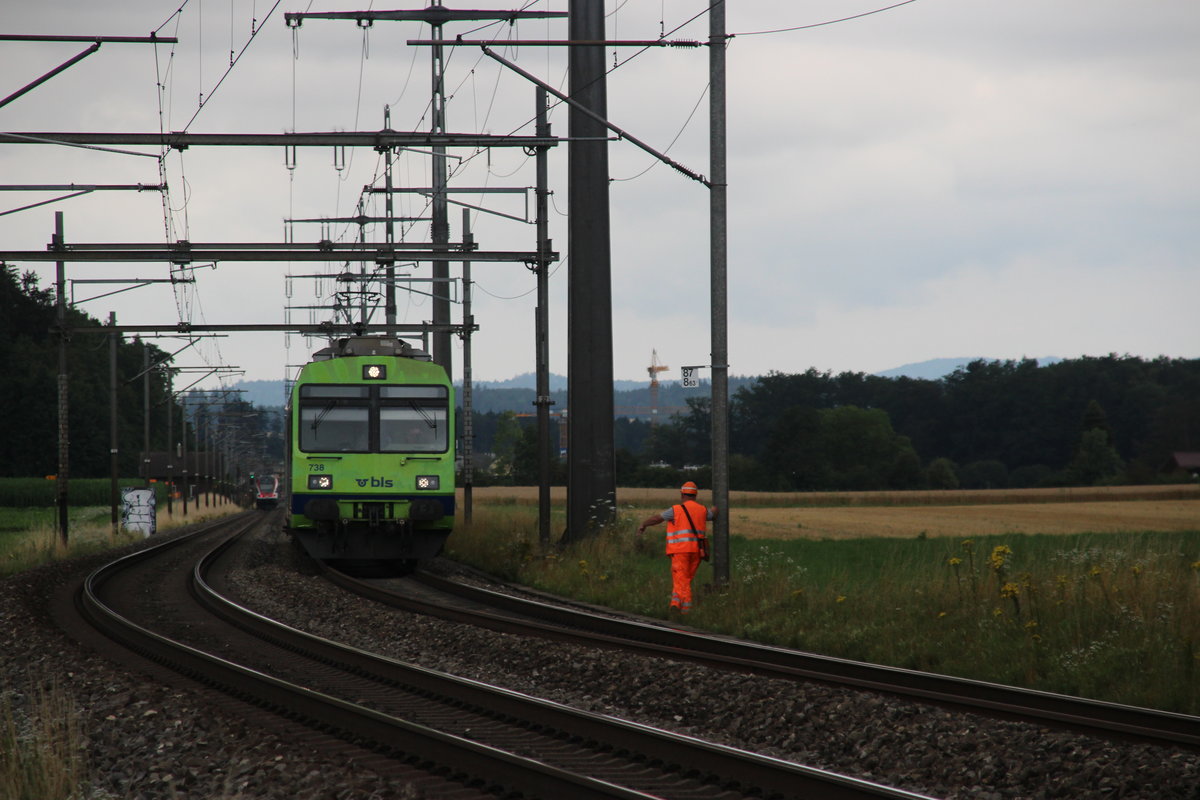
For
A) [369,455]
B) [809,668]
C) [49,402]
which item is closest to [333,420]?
[369,455]

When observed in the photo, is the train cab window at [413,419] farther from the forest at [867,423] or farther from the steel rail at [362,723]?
the forest at [867,423]

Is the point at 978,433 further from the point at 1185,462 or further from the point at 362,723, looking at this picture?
the point at 362,723

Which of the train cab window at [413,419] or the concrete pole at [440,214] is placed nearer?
the train cab window at [413,419]

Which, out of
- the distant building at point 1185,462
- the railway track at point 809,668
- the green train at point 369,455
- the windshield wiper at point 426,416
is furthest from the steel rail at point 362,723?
the distant building at point 1185,462

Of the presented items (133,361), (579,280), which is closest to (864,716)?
(579,280)

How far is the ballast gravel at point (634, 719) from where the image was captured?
7625 millimetres

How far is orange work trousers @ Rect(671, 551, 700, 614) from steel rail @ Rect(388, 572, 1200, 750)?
73cm

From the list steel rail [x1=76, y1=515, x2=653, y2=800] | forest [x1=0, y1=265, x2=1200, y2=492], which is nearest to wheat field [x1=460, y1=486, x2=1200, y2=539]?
steel rail [x1=76, y1=515, x2=653, y2=800]

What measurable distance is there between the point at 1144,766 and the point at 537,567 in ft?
49.3

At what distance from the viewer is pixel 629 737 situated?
8.50 m

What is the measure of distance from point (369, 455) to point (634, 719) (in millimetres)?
12497

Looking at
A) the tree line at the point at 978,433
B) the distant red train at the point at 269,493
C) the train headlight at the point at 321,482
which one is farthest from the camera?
the tree line at the point at 978,433

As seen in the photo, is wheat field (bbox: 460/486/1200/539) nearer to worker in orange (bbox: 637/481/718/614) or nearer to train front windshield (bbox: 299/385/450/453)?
train front windshield (bbox: 299/385/450/453)

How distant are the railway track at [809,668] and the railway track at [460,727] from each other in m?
2.25
